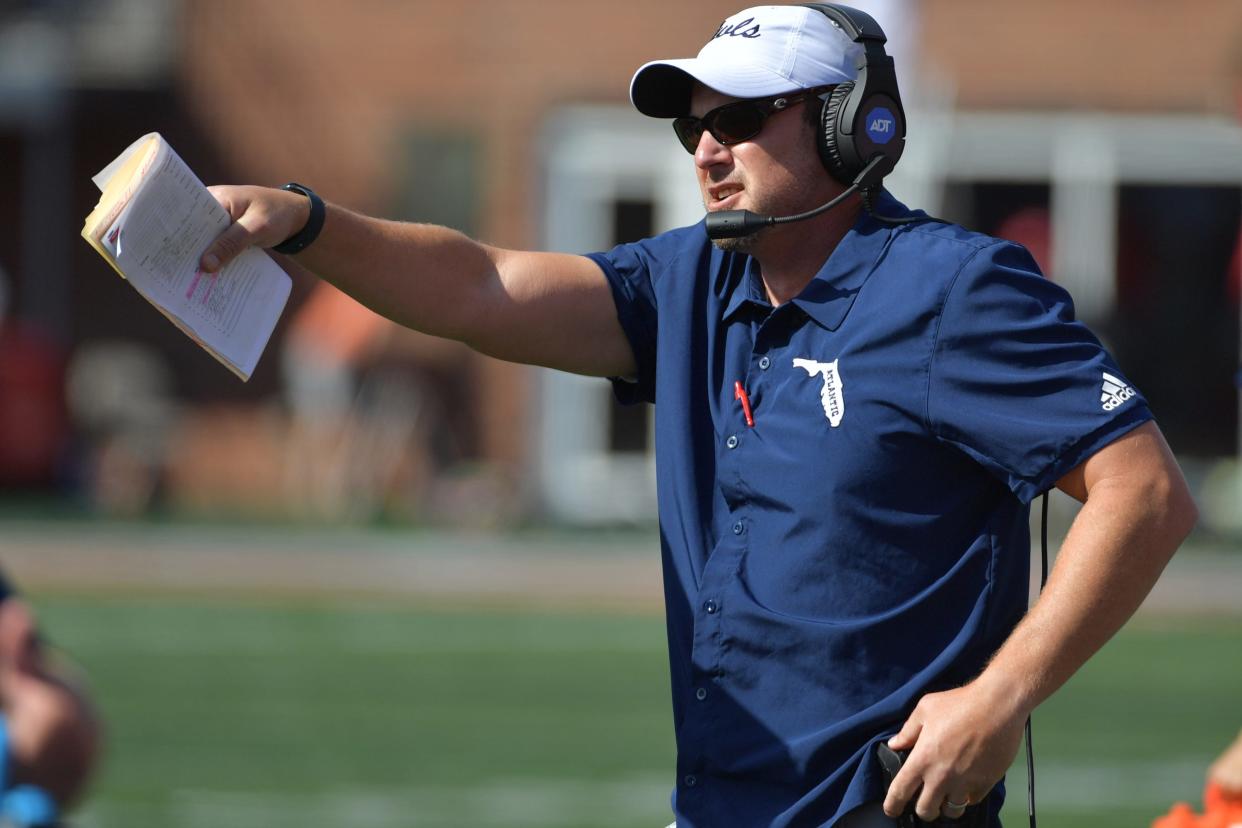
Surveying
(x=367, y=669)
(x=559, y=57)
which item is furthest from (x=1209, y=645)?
(x=559, y=57)

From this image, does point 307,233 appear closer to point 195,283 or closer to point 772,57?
point 195,283

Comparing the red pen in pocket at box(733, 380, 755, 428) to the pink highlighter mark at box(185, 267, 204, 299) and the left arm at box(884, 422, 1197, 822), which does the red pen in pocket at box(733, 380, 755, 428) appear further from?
the pink highlighter mark at box(185, 267, 204, 299)

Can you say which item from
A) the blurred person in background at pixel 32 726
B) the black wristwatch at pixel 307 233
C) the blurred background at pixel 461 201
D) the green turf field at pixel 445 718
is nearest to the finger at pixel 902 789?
the black wristwatch at pixel 307 233

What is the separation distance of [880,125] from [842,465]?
68cm

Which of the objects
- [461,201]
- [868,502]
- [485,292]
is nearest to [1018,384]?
[868,502]

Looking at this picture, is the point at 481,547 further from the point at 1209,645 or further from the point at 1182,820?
the point at 1182,820

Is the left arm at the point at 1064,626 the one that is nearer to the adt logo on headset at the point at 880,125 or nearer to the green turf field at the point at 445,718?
the adt logo on headset at the point at 880,125

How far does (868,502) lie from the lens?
3486mm

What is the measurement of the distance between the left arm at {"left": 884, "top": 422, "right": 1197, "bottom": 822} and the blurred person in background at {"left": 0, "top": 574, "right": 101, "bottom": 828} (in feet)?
9.36

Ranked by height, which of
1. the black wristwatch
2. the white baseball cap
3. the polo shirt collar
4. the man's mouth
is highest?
the white baseball cap

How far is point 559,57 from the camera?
811 inches

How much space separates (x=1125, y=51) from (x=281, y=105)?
855 cm

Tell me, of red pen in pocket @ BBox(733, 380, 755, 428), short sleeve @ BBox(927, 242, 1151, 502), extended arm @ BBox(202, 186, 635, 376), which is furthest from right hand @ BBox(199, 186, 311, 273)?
short sleeve @ BBox(927, 242, 1151, 502)

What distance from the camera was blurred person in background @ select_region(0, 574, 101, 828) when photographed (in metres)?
5.43
